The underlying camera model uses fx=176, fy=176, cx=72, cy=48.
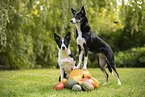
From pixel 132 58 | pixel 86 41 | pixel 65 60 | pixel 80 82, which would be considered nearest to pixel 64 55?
pixel 65 60

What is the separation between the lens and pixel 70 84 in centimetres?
394

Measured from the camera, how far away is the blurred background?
21.0 ft

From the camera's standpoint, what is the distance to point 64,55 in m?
4.41

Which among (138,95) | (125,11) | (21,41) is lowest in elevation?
(138,95)

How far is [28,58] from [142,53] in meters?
6.69

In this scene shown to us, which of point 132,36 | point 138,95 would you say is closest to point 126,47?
point 132,36

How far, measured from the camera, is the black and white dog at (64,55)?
4258 mm

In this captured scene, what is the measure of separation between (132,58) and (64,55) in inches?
295

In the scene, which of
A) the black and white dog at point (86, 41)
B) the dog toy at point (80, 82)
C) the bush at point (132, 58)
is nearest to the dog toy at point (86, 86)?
the dog toy at point (80, 82)

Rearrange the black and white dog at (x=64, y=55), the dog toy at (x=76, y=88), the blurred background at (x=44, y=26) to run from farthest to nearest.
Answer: the blurred background at (x=44, y=26), the black and white dog at (x=64, y=55), the dog toy at (x=76, y=88)

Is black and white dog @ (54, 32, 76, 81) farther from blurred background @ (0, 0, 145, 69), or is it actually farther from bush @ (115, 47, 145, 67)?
bush @ (115, 47, 145, 67)

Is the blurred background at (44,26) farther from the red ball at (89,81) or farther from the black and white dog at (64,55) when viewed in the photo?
the red ball at (89,81)

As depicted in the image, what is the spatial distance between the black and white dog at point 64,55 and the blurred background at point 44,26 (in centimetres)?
220

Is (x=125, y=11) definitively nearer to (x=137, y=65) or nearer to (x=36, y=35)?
(x=36, y=35)
